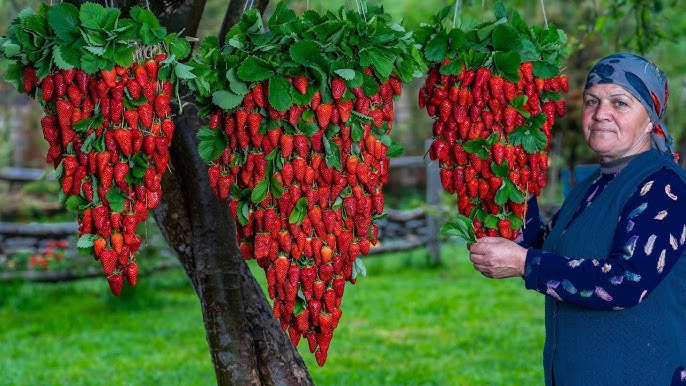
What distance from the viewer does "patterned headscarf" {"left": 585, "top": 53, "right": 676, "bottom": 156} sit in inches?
91.0

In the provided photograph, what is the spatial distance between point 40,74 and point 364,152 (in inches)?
27.6

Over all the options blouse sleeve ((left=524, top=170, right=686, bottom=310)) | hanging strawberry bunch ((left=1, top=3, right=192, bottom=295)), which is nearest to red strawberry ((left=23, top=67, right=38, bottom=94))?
hanging strawberry bunch ((left=1, top=3, right=192, bottom=295))

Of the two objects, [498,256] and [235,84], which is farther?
[498,256]

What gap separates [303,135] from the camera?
186 centimetres

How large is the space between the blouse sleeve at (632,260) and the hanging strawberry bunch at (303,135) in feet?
1.99

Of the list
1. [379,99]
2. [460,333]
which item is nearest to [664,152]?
[379,99]

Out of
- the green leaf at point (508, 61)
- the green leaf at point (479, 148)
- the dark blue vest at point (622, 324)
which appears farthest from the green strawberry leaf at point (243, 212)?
the dark blue vest at point (622, 324)

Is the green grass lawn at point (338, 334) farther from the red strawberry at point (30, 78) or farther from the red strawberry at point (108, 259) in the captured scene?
the red strawberry at point (30, 78)

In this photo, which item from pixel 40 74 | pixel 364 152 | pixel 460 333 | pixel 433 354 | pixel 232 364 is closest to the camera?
pixel 40 74

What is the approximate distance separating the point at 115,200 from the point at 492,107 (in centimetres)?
91

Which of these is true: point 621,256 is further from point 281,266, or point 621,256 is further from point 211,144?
point 211,144

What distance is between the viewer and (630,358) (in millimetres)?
2344

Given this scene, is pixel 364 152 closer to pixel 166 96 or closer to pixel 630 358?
pixel 166 96

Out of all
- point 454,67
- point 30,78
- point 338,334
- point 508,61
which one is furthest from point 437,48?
point 338,334
